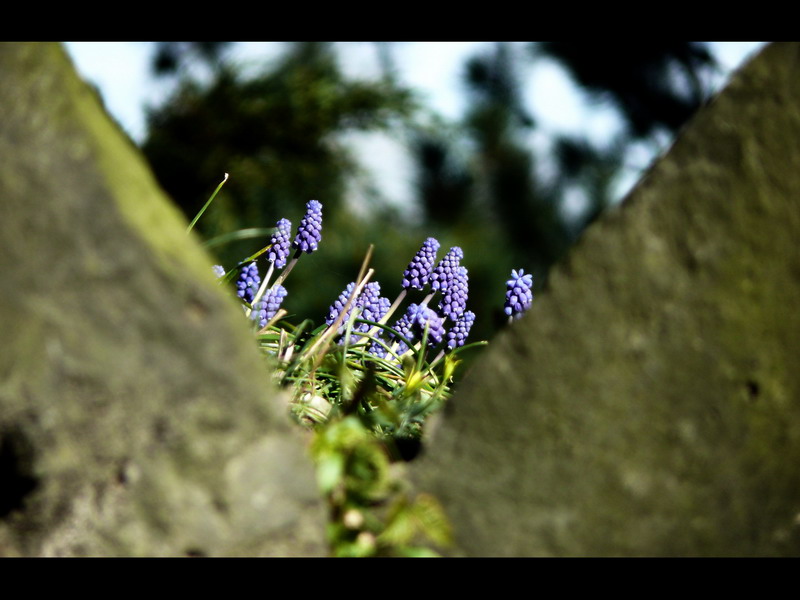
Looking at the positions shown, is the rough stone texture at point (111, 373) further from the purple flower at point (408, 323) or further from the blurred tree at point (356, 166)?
the blurred tree at point (356, 166)

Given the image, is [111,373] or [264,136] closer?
[111,373]

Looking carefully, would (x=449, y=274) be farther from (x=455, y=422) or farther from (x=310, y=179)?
(x=310, y=179)

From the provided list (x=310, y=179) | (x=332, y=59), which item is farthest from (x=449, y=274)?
(x=332, y=59)

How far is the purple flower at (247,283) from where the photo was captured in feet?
7.10

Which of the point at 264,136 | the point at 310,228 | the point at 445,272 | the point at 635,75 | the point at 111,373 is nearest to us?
the point at 111,373

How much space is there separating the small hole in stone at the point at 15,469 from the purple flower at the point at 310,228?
3.56ft

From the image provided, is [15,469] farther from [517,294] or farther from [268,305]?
[517,294]

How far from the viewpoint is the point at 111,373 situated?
0.98 m

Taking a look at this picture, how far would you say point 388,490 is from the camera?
1.10 m

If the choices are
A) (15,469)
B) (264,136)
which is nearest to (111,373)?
(15,469)

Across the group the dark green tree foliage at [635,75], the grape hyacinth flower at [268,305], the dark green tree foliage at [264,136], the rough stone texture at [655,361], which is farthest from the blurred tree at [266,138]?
the rough stone texture at [655,361]

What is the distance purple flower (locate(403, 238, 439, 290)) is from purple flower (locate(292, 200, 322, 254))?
0.26 m

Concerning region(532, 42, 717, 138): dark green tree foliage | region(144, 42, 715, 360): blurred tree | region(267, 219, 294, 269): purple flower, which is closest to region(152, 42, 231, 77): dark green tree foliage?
region(144, 42, 715, 360): blurred tree

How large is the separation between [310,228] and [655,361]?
1.15 metres
